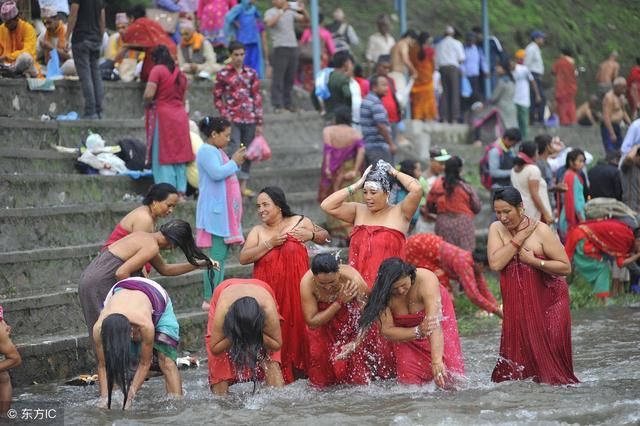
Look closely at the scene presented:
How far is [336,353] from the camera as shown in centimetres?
969

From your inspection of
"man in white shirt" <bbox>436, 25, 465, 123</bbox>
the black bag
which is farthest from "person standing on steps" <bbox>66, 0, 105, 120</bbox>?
"man in white shirt" <bbox>436, 25, 465, 123</bbox>

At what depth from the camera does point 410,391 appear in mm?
9297

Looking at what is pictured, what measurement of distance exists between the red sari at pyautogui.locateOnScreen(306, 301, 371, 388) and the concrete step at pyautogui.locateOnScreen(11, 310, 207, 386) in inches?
82.4

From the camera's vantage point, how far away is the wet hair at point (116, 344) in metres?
8.58

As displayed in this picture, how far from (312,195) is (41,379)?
5468 millimetres

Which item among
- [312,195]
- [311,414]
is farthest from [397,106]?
[311,414]

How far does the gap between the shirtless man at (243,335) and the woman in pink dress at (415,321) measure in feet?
2.33

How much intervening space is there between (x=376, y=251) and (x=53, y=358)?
2.83 metres

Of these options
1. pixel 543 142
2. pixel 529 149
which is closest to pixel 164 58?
pixel 529 149

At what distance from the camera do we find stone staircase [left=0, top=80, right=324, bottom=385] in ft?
35.1

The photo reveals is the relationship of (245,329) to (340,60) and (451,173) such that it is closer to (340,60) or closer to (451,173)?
(451,173)

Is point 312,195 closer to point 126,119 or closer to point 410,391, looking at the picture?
point 126,119

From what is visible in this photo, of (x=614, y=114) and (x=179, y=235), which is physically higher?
(x=614, y=114)

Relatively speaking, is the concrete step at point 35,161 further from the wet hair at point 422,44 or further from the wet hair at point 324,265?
the wet hair at point 422,44
